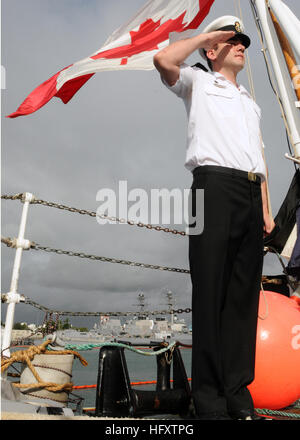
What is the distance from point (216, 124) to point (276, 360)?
1625 mm

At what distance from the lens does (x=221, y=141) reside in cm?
201

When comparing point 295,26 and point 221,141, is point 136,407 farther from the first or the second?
point 295,26

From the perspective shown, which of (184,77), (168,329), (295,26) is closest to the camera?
(184,77)

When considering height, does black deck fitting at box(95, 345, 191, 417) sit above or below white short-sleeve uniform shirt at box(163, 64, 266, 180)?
below

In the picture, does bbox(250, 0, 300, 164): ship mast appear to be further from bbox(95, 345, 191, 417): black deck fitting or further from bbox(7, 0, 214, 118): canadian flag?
bbox(95, 345, 191, 417): black deck fitting

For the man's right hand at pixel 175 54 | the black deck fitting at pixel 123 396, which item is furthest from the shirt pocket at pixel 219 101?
the black deck fitting at pixel 123 396

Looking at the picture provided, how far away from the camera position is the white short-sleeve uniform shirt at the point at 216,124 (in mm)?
1999

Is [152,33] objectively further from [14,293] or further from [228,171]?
[14,293]

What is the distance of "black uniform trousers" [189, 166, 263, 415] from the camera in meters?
1.79

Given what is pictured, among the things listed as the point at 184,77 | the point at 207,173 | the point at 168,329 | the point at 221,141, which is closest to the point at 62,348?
the point at 207,173

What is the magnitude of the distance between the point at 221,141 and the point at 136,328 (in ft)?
320

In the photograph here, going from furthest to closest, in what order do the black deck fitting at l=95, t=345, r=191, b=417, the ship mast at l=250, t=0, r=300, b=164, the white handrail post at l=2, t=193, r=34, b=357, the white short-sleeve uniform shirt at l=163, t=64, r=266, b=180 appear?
the ship mast at l=250, t=0, r=300, b=164
the white handrail post at l=2, t=193, r=34, b=357
the white short-sleeve uniform shirt at l=163, t=64, r=266, b=180
the black deck fitting at l=95, t=345, r=191, b=417

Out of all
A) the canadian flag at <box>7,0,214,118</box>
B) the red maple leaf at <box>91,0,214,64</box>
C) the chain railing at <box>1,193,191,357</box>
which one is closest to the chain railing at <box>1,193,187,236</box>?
the chain railing at <box>1,193,191,357</box>

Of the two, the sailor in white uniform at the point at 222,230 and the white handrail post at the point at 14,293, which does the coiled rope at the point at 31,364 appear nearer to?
the white handrail post at the point at 14,293
